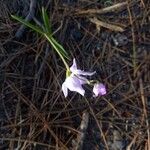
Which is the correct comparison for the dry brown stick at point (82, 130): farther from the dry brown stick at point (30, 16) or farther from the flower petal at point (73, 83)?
the dry brown stick at point (30, 16)

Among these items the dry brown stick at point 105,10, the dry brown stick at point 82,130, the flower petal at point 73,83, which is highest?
the dry brown stick at point 105,10

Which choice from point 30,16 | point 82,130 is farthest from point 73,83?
point 30,16

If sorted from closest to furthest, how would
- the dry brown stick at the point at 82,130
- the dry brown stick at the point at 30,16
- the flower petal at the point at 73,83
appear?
1. the flower petal at the point at 73,83
2. the dry brown stick at the point at 82,130
3. the dry brown stick at the point at 30,16

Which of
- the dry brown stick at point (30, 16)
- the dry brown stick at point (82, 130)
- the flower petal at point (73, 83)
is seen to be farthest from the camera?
the dry brown stick at point (30, 16)

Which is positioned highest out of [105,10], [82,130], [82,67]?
[105,10]

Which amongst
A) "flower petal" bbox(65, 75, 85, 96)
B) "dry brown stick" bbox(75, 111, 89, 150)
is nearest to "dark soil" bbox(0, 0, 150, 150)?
"dry brown stick" bbox(75, 111, 89, 150)

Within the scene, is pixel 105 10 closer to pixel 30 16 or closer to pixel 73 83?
pixel 30 16

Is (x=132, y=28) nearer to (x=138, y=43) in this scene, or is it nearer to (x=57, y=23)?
(x=138, y=43)

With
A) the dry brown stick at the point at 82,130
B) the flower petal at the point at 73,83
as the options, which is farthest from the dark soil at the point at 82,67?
the flower petal at the point at 73,83

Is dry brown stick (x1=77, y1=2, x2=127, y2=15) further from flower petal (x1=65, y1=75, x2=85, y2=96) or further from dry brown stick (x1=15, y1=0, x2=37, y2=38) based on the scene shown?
flower petal (x1=65, y1=75, x2=85, y2=96)

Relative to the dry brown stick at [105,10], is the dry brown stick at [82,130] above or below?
below
